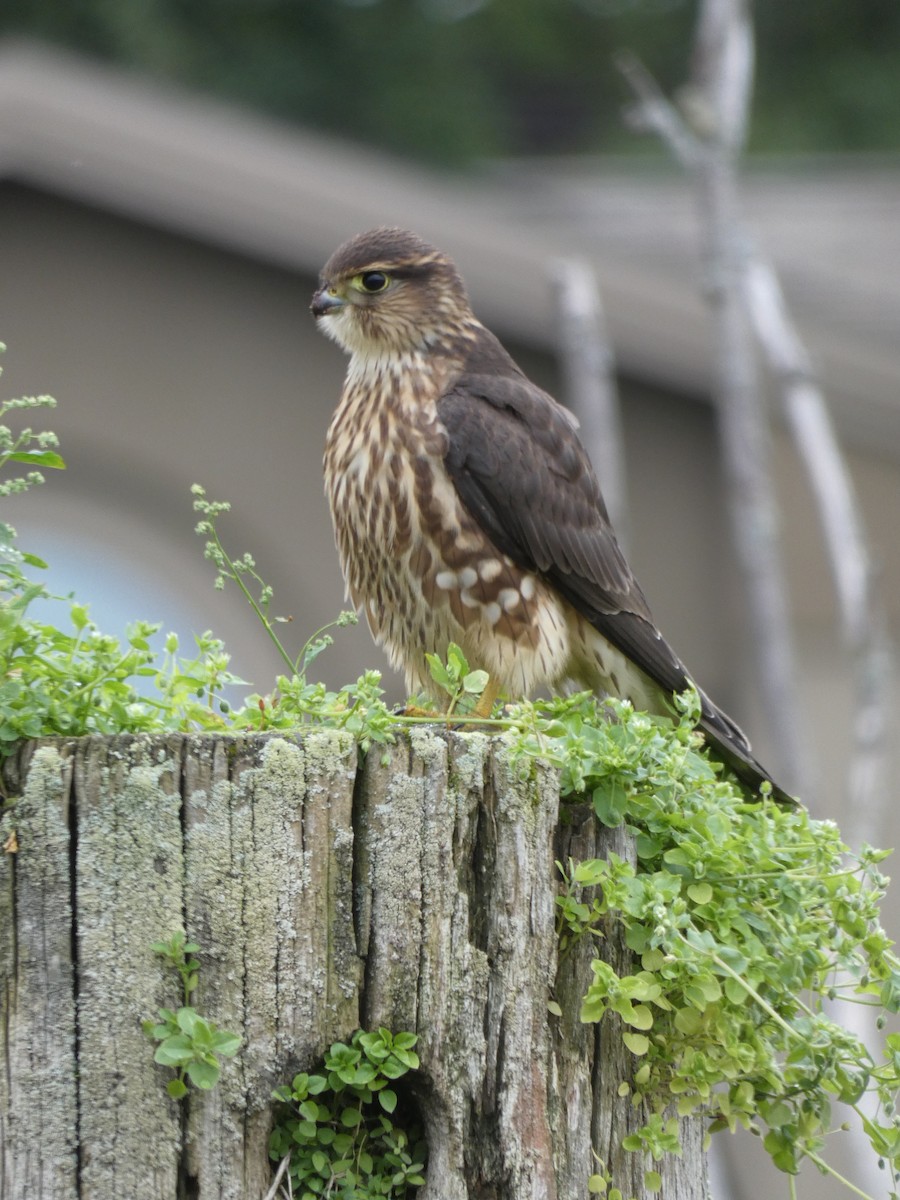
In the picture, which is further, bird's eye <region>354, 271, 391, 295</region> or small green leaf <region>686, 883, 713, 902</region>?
bird's eye <region>354, 271, 391, 295</region>

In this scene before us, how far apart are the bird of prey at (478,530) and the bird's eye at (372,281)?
75mm

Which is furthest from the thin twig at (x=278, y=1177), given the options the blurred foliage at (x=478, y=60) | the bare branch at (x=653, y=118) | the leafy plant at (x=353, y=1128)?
the blurred foliage at (x=478, y=60)

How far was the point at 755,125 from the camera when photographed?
19.3m

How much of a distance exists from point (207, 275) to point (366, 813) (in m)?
6.18

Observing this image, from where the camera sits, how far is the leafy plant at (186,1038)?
6.34 ft

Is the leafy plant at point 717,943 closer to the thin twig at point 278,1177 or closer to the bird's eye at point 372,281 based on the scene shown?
the thin twig at point 278,1177

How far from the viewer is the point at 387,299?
3955 mm

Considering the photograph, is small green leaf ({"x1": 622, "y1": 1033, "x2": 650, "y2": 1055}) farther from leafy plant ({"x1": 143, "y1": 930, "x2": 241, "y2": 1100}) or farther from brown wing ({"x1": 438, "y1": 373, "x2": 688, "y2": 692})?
brown wing ({"x1": 438, "y1": 373, "x2": 688, "y2": 692})

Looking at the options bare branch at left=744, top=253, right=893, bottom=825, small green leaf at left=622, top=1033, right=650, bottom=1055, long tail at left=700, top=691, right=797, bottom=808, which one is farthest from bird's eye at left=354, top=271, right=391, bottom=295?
small green leaf at left=622, top=1033, right=650, bottom=1055

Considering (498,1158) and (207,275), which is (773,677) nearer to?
(207,275)

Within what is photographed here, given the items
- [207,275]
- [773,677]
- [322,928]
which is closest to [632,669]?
[322,928]

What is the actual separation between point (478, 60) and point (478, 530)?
1837cm

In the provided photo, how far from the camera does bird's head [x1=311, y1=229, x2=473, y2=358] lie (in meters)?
3.91

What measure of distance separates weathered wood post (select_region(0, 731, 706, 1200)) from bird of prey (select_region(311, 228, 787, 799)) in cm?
125
